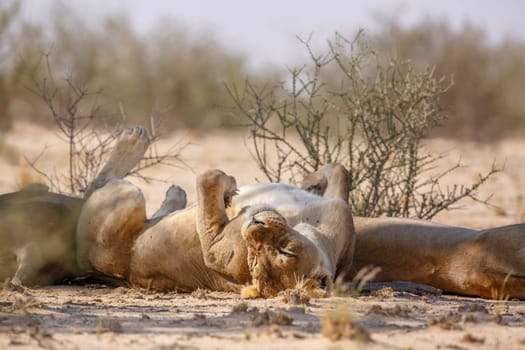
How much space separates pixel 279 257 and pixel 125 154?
7.42 feet

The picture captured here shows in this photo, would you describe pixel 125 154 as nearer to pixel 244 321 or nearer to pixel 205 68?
pixel 244 321

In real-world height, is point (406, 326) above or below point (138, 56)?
below

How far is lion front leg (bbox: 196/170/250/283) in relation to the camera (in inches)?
209

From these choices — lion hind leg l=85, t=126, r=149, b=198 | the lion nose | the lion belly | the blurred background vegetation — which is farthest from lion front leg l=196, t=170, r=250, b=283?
the blurred background vegetation

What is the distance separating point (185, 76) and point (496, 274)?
791 inches

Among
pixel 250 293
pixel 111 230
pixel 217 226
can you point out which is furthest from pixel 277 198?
pixel 111 230

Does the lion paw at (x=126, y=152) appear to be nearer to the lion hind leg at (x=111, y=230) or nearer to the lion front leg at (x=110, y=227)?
the lion front leg at (x=110, y=227)

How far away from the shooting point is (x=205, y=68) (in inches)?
989

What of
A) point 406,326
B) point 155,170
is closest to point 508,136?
point 155,170

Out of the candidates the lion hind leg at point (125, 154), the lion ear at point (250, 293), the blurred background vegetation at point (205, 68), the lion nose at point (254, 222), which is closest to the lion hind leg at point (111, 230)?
the lion hind leg at point (125, 154)

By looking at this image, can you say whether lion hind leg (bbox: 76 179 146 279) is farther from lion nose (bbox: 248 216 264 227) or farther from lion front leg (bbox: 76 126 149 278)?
lion nose (bbox: 248 216 264 227)

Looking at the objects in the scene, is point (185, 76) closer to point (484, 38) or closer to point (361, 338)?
point (484, 38)

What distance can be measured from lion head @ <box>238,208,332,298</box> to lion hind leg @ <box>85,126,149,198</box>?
1.94 m

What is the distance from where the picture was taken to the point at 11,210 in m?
6.06
